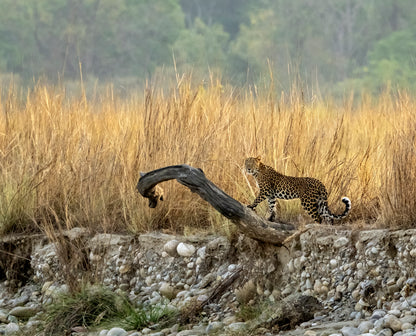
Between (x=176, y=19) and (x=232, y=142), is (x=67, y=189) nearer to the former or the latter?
(x=232, y=142)

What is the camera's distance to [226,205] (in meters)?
4.37

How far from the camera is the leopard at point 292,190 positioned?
4.52 meters

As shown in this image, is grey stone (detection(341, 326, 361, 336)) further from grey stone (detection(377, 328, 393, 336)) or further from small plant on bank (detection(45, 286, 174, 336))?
small plant on bank (detection(45, 286, 174, 336))

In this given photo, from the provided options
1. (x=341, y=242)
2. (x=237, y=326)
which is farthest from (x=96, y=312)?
(x=341, y=242)

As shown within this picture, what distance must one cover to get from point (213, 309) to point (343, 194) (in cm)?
124

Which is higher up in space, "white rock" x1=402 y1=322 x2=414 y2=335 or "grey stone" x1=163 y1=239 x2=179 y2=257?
"white rock" x1=402 y1=322 x2=414 y2=335

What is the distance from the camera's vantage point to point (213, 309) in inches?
177

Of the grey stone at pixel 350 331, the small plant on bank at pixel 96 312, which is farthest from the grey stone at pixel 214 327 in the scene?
the grey stone at pixel 350 331

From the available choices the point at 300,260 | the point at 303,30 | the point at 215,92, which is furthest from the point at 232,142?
the point at 303,30

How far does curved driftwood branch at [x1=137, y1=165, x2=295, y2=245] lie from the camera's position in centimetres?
438

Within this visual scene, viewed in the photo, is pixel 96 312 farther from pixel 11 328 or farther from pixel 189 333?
pixel 189 333

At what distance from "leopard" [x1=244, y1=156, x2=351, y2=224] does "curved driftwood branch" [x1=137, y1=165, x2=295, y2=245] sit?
0.17 metres

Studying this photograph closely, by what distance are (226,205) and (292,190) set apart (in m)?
0.41

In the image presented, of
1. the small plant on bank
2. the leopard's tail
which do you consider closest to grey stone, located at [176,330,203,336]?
the small plant on bank
